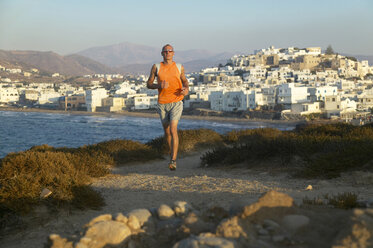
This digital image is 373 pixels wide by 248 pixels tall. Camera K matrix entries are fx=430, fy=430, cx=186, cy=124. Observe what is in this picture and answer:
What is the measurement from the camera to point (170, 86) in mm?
7895

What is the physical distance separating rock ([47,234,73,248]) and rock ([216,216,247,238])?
139cm

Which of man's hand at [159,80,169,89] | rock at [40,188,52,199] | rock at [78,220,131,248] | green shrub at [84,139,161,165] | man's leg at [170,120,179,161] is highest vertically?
man's hand at [159,80,169,89]

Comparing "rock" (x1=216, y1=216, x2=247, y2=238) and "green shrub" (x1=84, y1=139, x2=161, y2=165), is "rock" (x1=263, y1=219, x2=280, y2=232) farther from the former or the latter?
"green shrub" (x1=84, y1=139, x2=161, y2=165)

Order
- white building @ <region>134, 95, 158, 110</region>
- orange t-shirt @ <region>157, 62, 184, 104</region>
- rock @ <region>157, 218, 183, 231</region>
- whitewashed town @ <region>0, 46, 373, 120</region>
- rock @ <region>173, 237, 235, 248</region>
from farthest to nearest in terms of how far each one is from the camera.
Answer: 1. white building @ <region>134, 95, 158, 110</region>
2. whitewashed town @ <region>0, 46, 373, 120</region>
3. orange t-shirt @ <region>157, 62, 184, 104</region>
4. rock @ <region>157, 218, 183, 231</region>
5. rock @ <region>173, 237, 235, 248</region>

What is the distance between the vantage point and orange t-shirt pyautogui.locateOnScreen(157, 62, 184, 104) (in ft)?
25.6

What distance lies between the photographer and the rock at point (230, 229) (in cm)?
356

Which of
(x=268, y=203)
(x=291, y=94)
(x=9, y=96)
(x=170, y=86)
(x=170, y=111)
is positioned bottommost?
(x=268, y=203)

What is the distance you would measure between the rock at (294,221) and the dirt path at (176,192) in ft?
1.56

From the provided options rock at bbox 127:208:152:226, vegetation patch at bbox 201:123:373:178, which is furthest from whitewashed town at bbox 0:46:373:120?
rock at bbox 127:208:152:226

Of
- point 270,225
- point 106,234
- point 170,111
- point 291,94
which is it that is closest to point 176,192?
point 170,111

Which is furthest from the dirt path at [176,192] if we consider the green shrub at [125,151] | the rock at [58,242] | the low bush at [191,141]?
the low bush at [191,141]

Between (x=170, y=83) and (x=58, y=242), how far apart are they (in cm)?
439

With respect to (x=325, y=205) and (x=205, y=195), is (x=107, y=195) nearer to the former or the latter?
(x=205, y=195)

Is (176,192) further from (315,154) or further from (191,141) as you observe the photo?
(191,141)
